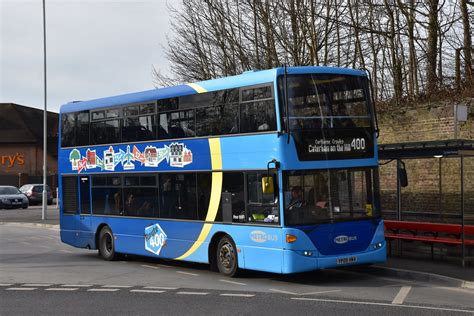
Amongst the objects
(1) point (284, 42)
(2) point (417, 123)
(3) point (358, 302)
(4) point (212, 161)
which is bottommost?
(3) point (358, 302)

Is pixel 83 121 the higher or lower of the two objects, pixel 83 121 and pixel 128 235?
the higher

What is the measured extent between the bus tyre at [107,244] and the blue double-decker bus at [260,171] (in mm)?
1273

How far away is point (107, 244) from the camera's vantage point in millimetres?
17469

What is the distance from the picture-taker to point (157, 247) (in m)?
15.4

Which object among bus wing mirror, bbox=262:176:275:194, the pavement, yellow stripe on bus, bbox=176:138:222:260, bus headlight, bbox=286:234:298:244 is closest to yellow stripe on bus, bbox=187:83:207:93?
yellow stripe on bus, bbox=176:138:222:260

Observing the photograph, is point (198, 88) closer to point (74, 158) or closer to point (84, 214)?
point (74, 158)

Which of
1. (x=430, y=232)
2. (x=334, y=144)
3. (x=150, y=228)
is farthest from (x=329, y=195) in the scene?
(x=430, y=232)

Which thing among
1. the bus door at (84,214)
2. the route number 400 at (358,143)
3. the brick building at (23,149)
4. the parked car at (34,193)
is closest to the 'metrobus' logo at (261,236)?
the route number 400 at (358,143)

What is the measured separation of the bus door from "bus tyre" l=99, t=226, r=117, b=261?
465mm

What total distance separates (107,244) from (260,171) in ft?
20.9

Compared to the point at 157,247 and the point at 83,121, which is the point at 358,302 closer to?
the point at 157,247

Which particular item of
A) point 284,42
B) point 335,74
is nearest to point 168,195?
point 335,74

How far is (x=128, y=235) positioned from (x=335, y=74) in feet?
21.7

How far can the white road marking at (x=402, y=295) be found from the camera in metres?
10.6
